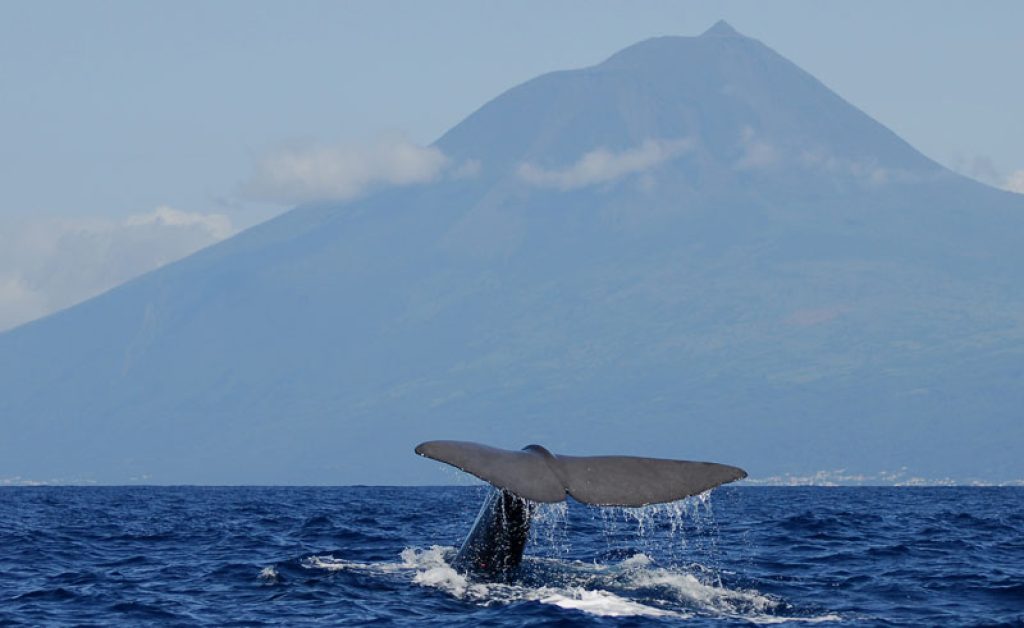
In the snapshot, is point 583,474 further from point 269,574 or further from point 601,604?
point 269,574

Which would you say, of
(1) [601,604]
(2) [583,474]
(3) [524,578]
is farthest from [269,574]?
(2) [583,474]

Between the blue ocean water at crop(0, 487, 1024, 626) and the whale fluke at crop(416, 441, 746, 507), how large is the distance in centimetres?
156

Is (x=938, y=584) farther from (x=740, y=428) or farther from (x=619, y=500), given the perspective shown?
(x=740, y=428)

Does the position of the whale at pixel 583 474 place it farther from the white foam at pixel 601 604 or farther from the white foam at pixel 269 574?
the white foam at pixel 269 574

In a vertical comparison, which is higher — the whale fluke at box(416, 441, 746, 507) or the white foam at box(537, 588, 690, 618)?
the whale fluke at box(416, 441, 746, 507)

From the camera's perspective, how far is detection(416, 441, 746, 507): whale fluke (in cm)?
1169

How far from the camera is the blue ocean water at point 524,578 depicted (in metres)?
13.7

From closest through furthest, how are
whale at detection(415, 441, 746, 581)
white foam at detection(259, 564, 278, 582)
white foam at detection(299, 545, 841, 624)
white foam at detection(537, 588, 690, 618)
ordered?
whale at detection(415, 441, 746, 581), white foam at detection(537, 588, 690, 618), white foam at detection(299, 545, 841, 624), white foam at detection(259, 564, 278, 582)

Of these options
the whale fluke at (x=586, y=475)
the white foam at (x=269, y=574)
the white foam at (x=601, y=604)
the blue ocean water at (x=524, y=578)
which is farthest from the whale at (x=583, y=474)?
the white foam at (x=269, y=574)

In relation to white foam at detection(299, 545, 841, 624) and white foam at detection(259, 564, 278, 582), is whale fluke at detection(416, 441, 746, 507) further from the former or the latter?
white foam at detection(259, 564, 278, 582)

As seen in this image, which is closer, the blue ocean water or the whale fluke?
the whale fluke

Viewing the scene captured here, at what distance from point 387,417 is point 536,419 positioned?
67.1 feet

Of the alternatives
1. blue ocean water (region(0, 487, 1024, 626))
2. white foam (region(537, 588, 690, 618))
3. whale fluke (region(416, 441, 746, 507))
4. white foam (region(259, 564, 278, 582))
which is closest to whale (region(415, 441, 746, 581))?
whale fluke (region(416, 441, 746, 507))

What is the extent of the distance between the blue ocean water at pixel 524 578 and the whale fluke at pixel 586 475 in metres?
1.56
